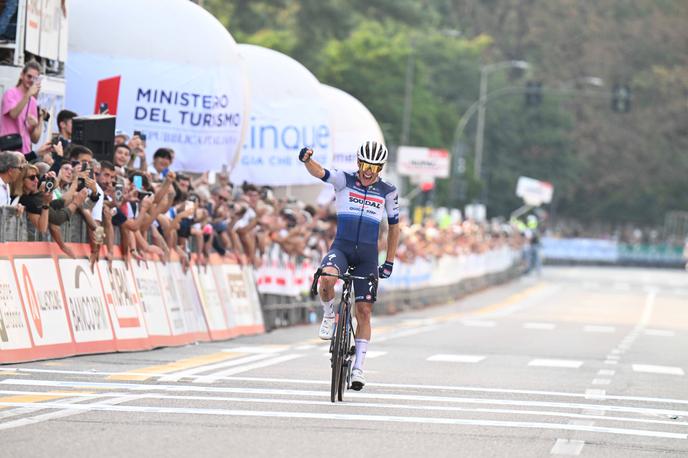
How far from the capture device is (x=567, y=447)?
1112cm

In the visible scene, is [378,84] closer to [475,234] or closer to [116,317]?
[475,234]

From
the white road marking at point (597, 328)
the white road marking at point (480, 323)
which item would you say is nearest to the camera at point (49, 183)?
the white road marking at point (480, 323)

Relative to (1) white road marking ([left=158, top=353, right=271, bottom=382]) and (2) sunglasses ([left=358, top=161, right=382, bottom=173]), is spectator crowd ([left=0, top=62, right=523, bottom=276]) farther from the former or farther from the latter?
(1) white road marking ([left=158, top=353, right=271, bottom=382])

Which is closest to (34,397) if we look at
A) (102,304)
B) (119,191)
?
(102,304)

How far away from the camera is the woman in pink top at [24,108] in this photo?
17.4m

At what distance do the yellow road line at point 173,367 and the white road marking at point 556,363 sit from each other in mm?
3665

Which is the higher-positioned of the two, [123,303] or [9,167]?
[9,167]

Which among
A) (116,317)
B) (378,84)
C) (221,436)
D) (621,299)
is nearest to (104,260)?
(116,317)

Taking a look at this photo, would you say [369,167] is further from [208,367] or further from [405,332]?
[405,332]

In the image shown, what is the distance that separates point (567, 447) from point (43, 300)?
265 inches

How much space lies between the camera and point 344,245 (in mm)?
14297

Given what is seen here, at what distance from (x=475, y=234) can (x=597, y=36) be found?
80215 millimetres

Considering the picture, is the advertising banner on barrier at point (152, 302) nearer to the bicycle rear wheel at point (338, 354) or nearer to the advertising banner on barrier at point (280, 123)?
the bicycle rear wheel at point (338, 354)

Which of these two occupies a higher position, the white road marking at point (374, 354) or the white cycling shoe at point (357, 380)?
the white cycling shoe at point (357, 380)
